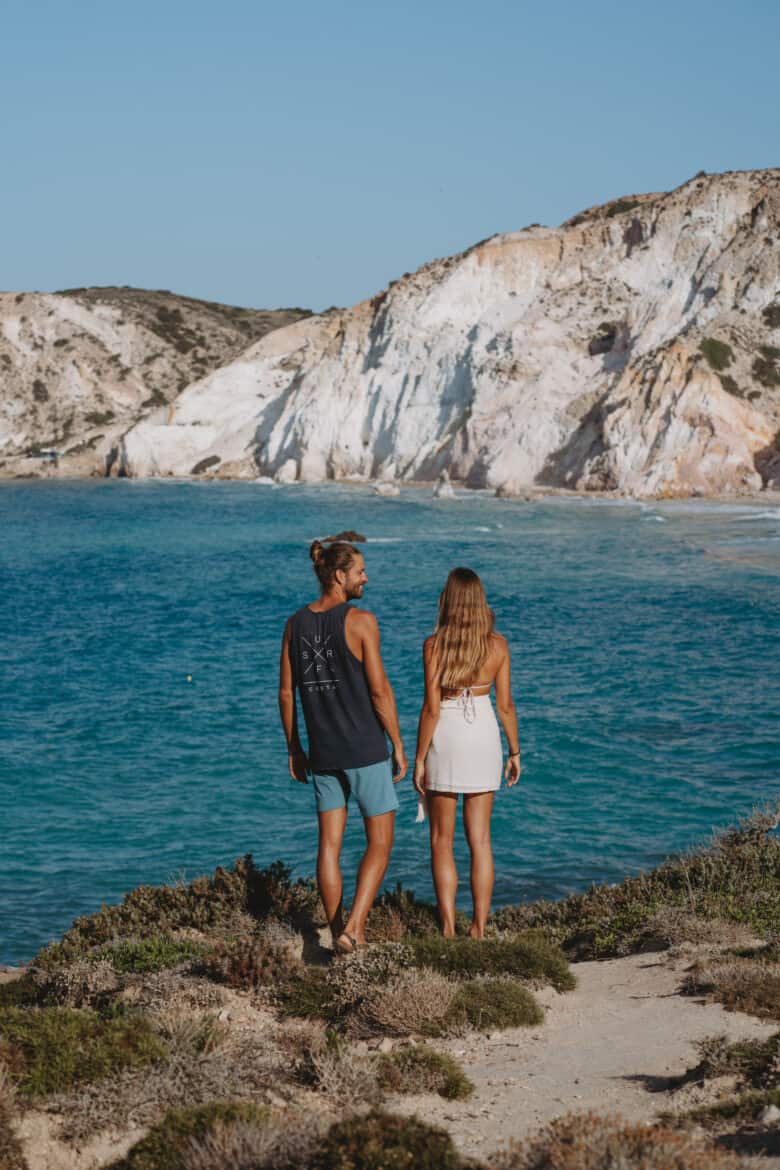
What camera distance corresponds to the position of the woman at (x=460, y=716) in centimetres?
711

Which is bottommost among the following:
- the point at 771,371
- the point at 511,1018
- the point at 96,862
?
the point at 96,862

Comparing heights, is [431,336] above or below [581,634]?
above

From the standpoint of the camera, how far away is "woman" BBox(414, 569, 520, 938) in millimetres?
7113

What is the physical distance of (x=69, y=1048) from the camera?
5.50 m

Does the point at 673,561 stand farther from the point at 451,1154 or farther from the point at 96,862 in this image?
the point at 451,1154

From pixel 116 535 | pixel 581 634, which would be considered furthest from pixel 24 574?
pixel 581 634

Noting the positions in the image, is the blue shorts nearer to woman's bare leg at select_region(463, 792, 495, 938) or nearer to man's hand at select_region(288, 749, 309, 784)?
man's hand at select_region(288, 749, 309, 784)

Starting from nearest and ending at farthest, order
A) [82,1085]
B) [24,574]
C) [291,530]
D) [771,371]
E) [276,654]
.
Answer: [82,1085] < [276,654] < [24,574] < [291,530] < [771,371]

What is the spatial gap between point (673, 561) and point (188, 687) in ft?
66.6

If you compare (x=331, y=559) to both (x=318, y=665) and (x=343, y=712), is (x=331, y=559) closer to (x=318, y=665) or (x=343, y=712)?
(x=318, y=665)

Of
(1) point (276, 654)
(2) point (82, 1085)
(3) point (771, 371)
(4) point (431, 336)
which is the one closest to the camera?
(2) point (82, 1085)

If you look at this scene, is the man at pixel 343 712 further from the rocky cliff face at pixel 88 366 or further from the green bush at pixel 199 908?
the rocky cliff face at pixel 88 366

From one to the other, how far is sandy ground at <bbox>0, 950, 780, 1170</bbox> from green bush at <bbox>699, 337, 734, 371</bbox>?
60534 millimetres

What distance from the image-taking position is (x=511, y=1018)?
6180 millimetres
